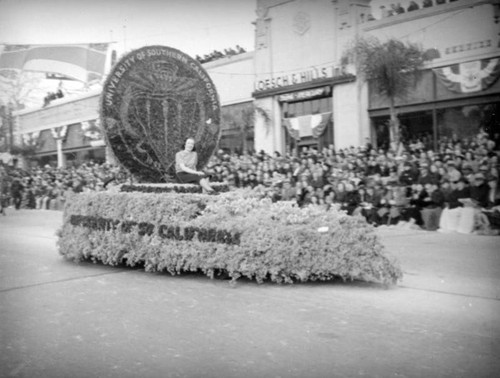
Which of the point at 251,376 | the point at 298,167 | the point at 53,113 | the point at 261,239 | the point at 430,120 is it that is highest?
the point at 53,113

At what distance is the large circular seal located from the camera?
29.2 ft

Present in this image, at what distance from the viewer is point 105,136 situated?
344 inches

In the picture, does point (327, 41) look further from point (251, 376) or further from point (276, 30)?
point (251, 376)

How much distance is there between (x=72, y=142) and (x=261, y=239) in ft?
112

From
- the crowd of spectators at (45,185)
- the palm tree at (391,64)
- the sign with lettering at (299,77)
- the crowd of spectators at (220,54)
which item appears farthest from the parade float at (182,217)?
the crowd of spectators at (220,54)

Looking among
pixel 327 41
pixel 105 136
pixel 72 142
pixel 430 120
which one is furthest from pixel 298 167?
pixel 72 142

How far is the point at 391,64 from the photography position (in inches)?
679

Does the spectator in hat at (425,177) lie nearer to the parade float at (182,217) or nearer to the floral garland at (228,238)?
the parade float at (182,217)

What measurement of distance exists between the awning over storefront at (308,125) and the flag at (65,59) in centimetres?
890

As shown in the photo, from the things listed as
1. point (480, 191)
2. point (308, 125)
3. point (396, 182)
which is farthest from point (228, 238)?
point (308, 125)

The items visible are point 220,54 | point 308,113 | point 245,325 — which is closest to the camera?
point 245,325

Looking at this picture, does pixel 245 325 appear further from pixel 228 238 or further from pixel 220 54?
pixel 220 54

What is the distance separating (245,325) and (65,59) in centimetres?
1467

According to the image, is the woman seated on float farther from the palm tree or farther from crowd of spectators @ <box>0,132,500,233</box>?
the palm tree
